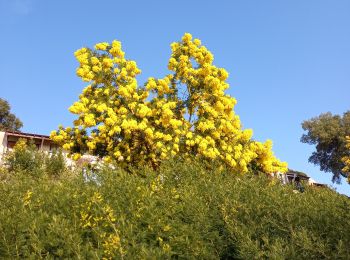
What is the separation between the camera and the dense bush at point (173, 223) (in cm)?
517

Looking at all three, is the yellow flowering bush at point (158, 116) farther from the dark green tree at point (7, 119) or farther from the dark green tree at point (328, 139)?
the dark green tree at point (7, 119)

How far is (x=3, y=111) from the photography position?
2422 inches

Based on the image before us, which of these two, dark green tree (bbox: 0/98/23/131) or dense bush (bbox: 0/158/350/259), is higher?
dark green tree (bbox: 0/98/23/131)

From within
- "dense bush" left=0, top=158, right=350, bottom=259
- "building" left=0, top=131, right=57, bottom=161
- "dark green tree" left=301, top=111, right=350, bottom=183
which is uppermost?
"dark green tree" left=301, top=111, right=350, bottom=183

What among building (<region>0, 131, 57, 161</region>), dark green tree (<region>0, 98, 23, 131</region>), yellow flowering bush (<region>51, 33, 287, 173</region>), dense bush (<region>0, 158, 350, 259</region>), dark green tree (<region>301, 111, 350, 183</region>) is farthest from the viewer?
dark green tree (<region>0, 98, 23, 131</region>)

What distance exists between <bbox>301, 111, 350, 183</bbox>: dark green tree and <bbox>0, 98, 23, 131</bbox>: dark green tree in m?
39.1

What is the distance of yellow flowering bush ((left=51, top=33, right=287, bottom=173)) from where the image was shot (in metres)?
19.3

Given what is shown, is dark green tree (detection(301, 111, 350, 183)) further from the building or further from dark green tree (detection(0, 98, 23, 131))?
dark green tree (detection(0, 98, 23, 131))

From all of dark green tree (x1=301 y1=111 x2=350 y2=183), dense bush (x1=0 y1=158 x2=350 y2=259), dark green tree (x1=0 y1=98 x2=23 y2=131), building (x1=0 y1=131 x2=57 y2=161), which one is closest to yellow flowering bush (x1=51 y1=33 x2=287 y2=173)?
dense bush (x1=0 y1=158 x2=350 y2=259)

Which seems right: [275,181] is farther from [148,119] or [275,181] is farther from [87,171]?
[148,119]

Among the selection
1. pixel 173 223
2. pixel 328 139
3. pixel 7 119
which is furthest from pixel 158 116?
pixel 7 119

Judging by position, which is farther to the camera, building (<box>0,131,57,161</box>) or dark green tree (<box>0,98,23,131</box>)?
dark green tree (<box>0,98,23,131</box>)

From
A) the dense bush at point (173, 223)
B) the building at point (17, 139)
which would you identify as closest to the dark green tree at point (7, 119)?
the building at point (17, 139)

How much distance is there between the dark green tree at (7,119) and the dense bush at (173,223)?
190ft
